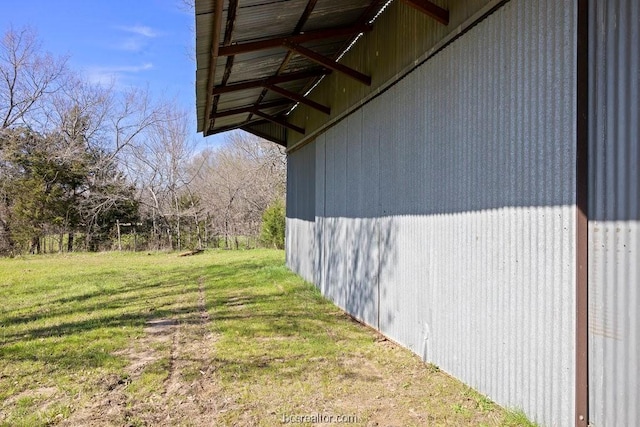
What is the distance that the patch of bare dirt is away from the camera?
3145 millimetres

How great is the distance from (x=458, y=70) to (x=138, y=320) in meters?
5.19

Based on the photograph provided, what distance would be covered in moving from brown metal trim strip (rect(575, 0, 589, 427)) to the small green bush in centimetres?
1663

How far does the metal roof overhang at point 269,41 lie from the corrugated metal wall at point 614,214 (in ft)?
5.74

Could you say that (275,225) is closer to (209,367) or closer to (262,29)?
(262,29)

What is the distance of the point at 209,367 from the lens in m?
4.24

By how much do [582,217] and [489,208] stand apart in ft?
2.90

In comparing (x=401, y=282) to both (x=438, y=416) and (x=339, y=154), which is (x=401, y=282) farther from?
(x=339, y=154)

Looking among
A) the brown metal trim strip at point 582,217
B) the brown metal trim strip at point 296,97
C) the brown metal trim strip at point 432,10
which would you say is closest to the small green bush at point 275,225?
the brown metal trim strip at point 296,97

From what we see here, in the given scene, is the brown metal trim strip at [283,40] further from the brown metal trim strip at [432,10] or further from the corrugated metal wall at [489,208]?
the brown metal trim strip at [432,10]

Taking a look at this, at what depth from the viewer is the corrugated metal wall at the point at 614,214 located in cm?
213

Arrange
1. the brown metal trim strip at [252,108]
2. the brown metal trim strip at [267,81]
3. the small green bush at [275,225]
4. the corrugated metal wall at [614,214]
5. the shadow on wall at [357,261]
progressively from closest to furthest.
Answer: the corrugated metal wall at [614,214] < the shadow on wall at [357,261] < the brown metal trim strip at [267,81] < the brown metal trim strip at [252,108] < the small green bush at [275,225]

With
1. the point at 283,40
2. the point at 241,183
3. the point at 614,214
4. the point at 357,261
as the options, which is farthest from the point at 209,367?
the point at 241,183

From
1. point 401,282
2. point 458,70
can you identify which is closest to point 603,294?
point 458,70

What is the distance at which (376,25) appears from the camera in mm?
5469
